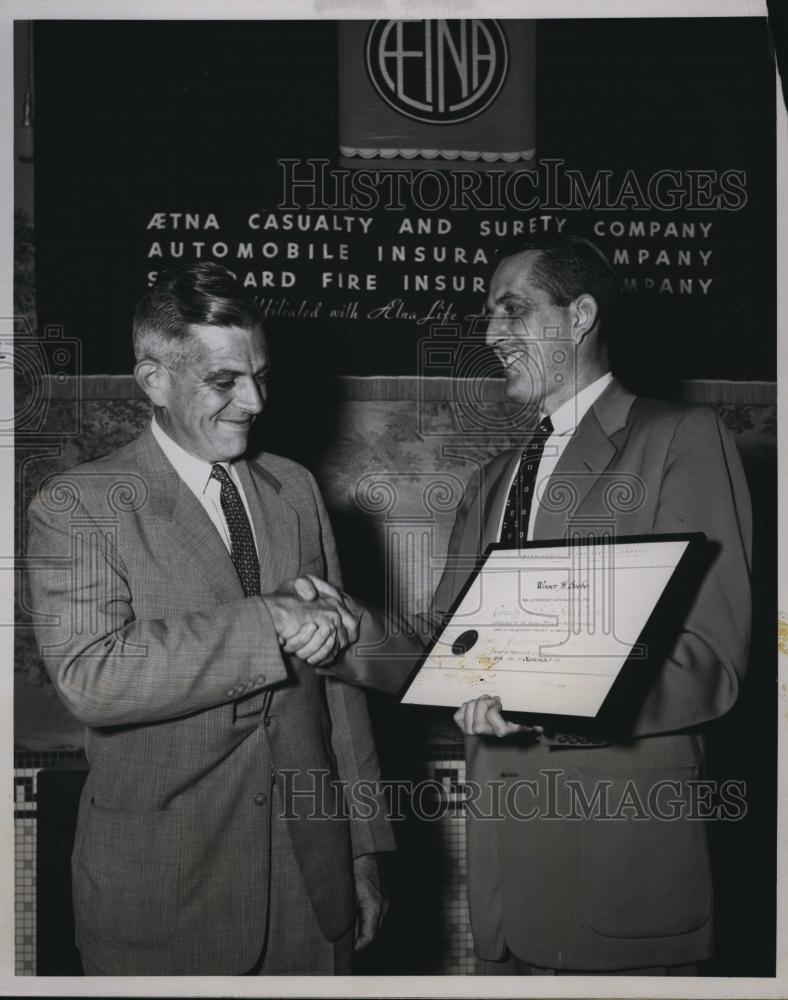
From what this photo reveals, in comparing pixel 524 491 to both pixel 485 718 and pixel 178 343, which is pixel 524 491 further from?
pixel 178 343

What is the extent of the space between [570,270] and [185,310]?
2.62ft

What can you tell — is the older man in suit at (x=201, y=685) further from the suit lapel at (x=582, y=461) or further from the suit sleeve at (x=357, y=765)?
the suit lapel at (x=582, y=461)

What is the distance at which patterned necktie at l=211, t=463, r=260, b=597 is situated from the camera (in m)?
2.04

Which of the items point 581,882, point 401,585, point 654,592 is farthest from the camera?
point 401,585

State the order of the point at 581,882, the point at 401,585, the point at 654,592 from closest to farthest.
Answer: the point at 654,592 → the point at 581,882 → the point at 401,585

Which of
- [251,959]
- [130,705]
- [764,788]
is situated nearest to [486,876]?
[251,959]

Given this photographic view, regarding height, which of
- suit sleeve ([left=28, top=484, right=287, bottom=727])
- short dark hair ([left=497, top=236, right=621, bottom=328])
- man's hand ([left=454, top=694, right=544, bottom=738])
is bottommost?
man's hand ([left=454, top=694, right=544, bottom=738])

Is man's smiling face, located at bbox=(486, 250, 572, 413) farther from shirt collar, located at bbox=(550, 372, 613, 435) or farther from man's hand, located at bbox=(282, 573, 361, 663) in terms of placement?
man's hand, located at bbox=(282, 573, 361, 663)

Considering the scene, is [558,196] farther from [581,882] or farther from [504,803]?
[581,882]

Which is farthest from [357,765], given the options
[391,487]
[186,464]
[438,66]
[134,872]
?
[438,66]

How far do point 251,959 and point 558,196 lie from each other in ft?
5.59

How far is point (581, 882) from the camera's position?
2.05 metres

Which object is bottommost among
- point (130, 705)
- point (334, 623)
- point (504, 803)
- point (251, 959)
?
point (251, 959)

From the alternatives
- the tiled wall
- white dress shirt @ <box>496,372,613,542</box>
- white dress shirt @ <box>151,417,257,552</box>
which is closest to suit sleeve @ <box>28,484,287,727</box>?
white dress shirt @ <box>151,417,257,552</box>
